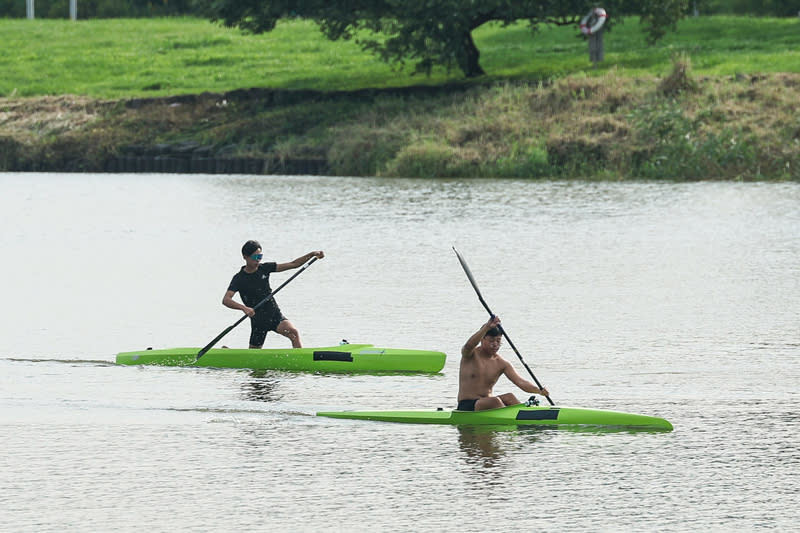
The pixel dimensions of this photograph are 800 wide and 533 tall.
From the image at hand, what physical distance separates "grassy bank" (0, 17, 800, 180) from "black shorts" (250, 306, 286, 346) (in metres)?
30.2

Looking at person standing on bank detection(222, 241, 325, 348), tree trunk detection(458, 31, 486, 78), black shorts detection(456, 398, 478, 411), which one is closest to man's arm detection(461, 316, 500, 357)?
black shorts detection(456, 398, 478, 411)

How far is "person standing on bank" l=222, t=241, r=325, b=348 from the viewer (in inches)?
684

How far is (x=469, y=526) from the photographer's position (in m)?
10.4

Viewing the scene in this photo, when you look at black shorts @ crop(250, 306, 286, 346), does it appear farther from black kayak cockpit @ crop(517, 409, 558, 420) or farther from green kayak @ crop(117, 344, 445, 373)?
black kayak cockpit @ crop(517, 409, 558, 420)

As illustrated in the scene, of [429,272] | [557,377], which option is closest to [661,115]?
[429,272]

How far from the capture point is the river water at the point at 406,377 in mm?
11086

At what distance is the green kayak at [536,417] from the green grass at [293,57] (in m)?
39.0

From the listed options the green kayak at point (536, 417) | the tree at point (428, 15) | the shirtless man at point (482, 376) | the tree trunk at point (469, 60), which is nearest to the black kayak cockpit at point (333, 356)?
the green kayak at point (536, 417)

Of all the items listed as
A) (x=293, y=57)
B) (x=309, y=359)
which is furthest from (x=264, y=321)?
(x=293, y=57)

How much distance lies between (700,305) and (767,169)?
2463 centimetres

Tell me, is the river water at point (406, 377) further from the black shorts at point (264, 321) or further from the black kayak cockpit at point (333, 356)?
the black shorts at point (264, 321)

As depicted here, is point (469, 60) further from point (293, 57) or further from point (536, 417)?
point (536, 417)

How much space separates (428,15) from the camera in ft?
172

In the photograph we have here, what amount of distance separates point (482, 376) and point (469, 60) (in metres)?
44.3
